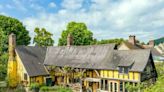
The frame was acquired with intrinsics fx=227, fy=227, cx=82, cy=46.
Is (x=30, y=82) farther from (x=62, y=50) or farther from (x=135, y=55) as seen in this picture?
(x=135, y=55)

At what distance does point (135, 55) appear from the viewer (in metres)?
28.0

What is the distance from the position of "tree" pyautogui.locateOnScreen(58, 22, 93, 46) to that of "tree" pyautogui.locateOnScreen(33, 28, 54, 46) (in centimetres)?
→ 307

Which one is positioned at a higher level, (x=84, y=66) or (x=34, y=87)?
(x=84, y=66)

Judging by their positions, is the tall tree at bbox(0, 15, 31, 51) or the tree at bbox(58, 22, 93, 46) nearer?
the tall tree at bbox(0, 15, 31, 51)

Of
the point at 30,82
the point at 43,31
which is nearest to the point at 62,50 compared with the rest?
the point at 30,82

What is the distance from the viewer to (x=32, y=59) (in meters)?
35.5

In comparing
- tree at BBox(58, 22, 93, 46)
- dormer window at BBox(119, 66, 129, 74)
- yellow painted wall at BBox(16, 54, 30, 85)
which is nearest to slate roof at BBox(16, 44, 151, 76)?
dormer window at BBox(119, 66, 129, 74)

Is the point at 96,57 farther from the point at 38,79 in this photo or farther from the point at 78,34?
the point at 78,34

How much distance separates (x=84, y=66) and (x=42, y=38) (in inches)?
1288

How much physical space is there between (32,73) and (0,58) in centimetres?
794

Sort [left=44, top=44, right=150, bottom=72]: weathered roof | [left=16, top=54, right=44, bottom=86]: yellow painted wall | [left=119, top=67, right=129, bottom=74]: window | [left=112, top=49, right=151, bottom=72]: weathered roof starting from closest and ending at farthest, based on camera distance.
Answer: [left=112, top=49, right=151, bottom=72]: weathered roof < [left=119, top=67, right=129, bottom=74]: window < [left=44, top=44, right=150, bottom=72]: weathered roof < [left=16, top=54, right=44, bottom=86]: yellow painted wall

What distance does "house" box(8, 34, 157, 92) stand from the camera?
27297mm

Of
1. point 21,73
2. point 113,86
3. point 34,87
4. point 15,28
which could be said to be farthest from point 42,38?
point 113,86

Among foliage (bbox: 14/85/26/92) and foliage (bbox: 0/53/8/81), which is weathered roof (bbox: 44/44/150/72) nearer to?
foliage (bbox: 14/85/26/92)
